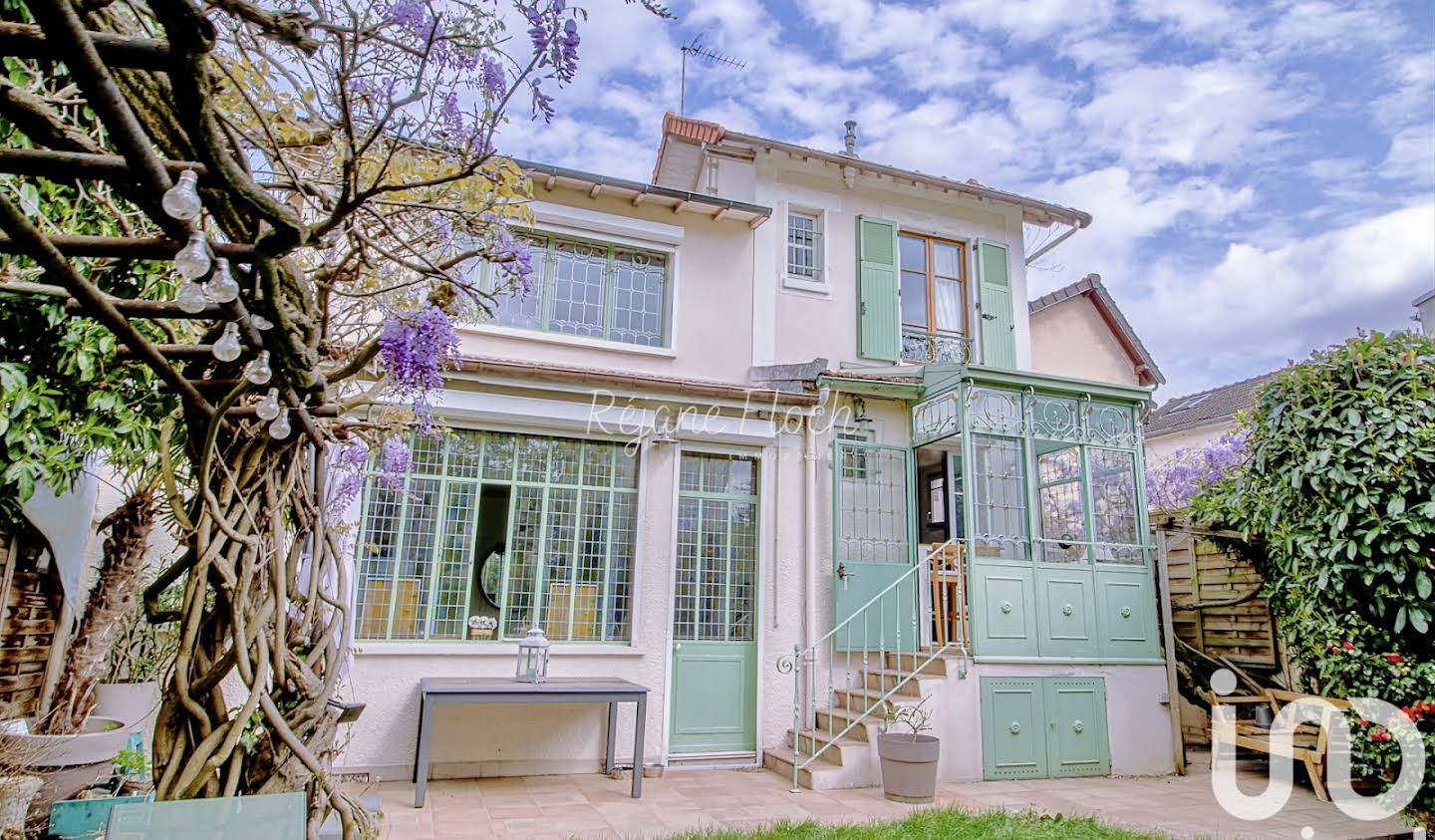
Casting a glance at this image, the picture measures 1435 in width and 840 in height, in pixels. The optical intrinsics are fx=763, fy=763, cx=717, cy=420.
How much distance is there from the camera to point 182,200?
1339 mm

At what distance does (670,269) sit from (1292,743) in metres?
6.98

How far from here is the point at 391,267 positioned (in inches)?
152

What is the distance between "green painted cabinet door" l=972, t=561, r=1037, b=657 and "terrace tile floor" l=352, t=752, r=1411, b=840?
112 cm

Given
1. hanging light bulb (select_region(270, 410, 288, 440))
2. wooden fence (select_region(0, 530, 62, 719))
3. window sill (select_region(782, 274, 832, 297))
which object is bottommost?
wooden fence (select_region(0, 530, 62, 719))

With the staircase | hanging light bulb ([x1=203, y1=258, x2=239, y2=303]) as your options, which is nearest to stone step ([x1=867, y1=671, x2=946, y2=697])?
the staircase

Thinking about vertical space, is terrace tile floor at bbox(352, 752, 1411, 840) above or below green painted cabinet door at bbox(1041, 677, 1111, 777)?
below

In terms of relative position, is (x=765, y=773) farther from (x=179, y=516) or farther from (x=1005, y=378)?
(x=179, y=516)

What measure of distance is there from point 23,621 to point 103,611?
0.60 m

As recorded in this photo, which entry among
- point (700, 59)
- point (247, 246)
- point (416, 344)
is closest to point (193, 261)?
point (247, 246)

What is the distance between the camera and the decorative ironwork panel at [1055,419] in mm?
7629

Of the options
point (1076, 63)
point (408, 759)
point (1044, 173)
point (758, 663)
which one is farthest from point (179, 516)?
point (1044, 173)

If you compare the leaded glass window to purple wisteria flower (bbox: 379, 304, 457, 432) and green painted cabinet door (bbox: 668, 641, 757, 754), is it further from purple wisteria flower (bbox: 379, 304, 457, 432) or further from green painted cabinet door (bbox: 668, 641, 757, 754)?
purple wisteria flower (bbox: 379, 304, 457, 432)

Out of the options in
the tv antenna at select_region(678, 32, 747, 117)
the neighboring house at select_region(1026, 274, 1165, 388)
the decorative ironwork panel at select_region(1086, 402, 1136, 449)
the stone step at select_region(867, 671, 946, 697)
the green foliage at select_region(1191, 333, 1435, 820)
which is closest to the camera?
the green foliage at select_region(1191, 333, 1435, 820)

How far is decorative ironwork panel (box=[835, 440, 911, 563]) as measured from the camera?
7.68 meters
